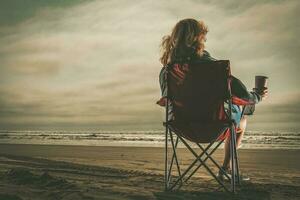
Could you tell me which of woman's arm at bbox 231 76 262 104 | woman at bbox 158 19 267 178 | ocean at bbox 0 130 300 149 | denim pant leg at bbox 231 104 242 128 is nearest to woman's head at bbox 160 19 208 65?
woman at bbox 158 19 267 178

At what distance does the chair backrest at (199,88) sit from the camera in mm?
3252

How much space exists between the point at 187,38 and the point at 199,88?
1.75 ft

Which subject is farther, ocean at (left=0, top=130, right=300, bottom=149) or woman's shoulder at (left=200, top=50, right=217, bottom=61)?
ocean at (left=0, top=130, right=300, bottom=149)

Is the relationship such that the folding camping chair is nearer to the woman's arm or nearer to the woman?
the woman's arm

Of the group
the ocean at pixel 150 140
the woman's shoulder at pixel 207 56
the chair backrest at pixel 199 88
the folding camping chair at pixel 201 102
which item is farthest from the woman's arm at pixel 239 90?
the ocean at pixel 150 140

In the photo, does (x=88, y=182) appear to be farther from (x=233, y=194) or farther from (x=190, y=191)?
(x=233, y=194)

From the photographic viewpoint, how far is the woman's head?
3.62 metres

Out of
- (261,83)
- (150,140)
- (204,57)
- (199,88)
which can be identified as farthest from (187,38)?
(150,140)

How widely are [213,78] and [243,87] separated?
1.07ft

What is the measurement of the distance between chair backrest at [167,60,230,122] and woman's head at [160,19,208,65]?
28cm

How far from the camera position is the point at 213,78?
10.7 feet

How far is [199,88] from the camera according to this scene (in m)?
3.35

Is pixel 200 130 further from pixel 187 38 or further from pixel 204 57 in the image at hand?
pixel 187 38

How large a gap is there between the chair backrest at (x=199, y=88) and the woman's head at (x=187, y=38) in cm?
28
